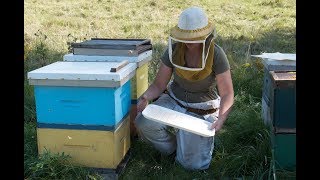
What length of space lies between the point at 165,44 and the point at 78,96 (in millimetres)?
3287

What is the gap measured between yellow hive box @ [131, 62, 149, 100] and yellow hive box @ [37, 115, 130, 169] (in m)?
0.36

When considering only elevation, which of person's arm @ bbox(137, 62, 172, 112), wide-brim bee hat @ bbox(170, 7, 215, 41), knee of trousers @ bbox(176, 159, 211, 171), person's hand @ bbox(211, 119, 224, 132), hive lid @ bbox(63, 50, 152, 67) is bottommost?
knee of trousers @ bbox(176, 159, 211, 171)

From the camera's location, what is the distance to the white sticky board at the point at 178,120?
247 centimetres

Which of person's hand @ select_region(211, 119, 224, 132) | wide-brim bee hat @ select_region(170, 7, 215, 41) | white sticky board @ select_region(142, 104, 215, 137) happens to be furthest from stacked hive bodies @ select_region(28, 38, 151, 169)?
person's hand @ select_region(211, 119, 224, 132)

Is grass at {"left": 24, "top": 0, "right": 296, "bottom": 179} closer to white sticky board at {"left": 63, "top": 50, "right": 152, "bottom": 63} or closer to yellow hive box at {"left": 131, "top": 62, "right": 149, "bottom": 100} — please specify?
yellow hive box at {"left": 131, "top": 62, "right": 149, "bottom": 100}

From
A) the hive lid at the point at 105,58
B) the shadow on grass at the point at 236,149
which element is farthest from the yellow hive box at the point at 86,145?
the hive lid at the point at 105,58

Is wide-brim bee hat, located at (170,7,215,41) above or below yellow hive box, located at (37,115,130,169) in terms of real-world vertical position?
above

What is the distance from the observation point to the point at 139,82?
3.05 metres

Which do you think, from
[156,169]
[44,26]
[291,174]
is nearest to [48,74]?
[156,169]

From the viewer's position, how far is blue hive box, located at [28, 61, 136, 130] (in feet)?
8.05

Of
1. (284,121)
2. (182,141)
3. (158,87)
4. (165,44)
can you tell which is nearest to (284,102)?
(284,121)

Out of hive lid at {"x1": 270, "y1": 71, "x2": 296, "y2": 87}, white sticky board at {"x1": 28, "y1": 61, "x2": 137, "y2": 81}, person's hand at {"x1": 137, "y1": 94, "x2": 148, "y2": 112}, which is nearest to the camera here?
white sticky board at {"x1": 28, "y1": 61, "x2": 137, "y2": 81}

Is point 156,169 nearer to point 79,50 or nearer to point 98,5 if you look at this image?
point 79,50
